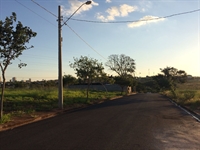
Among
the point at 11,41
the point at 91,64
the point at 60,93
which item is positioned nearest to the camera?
the point at 11,41

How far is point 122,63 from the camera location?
103750 millimetres

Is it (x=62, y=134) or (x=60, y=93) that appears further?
(x=60, y=93)

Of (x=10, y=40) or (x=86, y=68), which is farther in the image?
(x=86, y=68)

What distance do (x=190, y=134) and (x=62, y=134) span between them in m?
4.91

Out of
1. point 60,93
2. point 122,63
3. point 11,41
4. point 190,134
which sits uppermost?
point 122,63

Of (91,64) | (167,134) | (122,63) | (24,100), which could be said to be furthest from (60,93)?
(122,63)

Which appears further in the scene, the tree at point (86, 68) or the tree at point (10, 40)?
the tree at point (86, 68)

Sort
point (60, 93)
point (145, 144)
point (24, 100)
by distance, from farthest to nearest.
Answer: point (24, 100), point (60, 93), point (145, 144)

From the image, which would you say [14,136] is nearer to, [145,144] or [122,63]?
[145,144]

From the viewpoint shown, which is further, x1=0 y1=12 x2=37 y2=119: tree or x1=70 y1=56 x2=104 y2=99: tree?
x1=70 y1=56 x2=104 y2=99: tree

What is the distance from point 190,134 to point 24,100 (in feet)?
55.5

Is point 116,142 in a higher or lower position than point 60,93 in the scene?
lower

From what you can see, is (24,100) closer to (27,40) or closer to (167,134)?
(27,40)

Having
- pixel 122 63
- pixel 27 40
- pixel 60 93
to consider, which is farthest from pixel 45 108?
pixel 122 63
